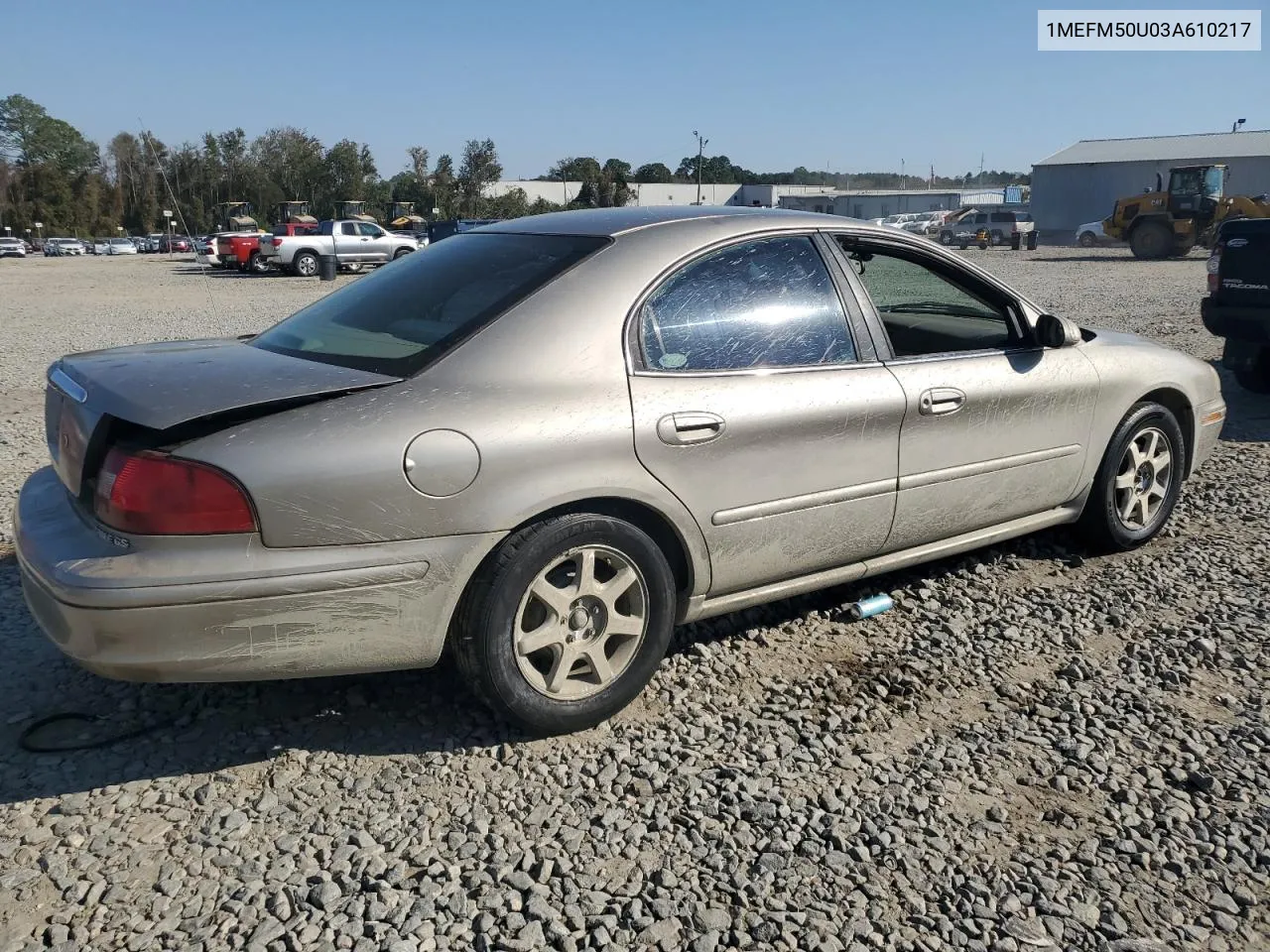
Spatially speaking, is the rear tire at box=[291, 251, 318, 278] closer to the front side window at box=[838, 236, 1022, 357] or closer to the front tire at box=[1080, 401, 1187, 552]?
the front side window at box=[838, 236, 1022, 357]

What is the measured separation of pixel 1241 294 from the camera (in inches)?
318

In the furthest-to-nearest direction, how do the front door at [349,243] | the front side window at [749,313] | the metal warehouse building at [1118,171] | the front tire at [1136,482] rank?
the metal warehouse building at [1118,171], the front door at [349,243], the front tire at [1136,482], the front side window at [749,313]

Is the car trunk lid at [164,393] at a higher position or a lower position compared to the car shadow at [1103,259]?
higher

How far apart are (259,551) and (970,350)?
2.87 meters

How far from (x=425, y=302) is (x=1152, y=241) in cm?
3482

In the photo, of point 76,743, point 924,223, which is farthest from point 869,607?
point 924,223

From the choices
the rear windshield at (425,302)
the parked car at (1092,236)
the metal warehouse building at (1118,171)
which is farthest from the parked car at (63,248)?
the rear windshield at (425,302)

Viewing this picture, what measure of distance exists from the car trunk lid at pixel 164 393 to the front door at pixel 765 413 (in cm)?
90

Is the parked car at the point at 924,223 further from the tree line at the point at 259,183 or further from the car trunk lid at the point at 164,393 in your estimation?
the car trunk lid at the point at 164,393

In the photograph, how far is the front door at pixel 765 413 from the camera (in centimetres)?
321

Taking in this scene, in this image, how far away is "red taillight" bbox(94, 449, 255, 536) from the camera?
2.58m

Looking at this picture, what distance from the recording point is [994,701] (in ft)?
11.2

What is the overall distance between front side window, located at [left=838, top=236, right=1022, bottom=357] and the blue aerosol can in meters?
0.98

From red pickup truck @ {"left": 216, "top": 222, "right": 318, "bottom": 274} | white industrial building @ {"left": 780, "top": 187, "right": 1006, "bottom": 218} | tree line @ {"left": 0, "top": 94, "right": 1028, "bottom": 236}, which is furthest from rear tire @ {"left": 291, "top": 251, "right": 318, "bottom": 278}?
white industrial building @ {"left": 780, "top": 187, "right": 1006, "bottom": 218}
